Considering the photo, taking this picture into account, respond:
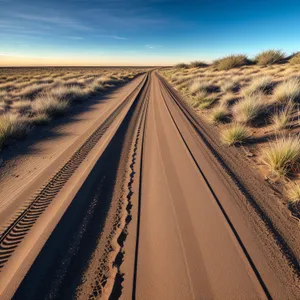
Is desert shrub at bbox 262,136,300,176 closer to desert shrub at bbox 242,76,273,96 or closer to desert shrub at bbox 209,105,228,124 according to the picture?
desert shrub at bbox 209,105,228,124

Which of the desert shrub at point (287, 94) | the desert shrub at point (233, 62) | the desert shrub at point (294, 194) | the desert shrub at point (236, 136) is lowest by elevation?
the desert shrub at point (294, 194)

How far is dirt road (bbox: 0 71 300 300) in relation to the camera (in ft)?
7.88

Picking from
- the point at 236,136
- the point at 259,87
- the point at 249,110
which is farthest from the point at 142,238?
the point at 259,87

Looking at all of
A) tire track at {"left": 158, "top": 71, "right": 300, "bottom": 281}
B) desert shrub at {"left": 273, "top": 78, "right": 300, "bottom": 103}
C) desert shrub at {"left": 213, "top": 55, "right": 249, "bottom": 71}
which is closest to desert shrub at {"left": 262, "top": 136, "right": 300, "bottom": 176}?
tire track at {"left": 158, "top": 71, "right": 300, "bottom": 281}

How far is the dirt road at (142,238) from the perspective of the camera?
2.40m

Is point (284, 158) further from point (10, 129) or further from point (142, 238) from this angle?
point (10, 129)

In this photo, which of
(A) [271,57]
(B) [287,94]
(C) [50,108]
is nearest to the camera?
(B) [287,94]

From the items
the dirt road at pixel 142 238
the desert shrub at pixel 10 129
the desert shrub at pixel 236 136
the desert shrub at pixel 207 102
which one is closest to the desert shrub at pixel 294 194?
the dirt road at pixel 142 238

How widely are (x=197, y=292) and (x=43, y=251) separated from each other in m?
2.05

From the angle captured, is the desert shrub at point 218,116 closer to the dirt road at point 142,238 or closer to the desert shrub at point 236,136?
the desert shrub at point 236,136

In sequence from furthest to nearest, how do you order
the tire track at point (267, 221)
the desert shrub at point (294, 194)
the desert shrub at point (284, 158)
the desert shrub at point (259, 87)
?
the desert shrub at point (259, 87) < the desert shrub at point (284, 158) < the desert shrub at point (294, 194) < the tire track at point (267, 221)

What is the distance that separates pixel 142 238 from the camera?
Answer: 3.05 meters

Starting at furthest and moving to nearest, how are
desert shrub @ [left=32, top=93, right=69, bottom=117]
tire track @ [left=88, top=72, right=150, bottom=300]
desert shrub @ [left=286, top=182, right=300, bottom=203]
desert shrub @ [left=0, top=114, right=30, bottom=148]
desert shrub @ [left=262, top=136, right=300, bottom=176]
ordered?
desert shrub @ [left=32, top=93, right=69, bottom=117], desert shrub @ [left=0, top=114, right=30, bottom=148], desert shrub @ [left=262, top=136, right=300, bottom=176], desert shrub @ [left=286, top=182, right=300, bottom=203], tire track @ [left=88, top=72, right=150, bottom=300]

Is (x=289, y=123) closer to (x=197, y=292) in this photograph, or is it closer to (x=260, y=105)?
(x=260, y=105)
